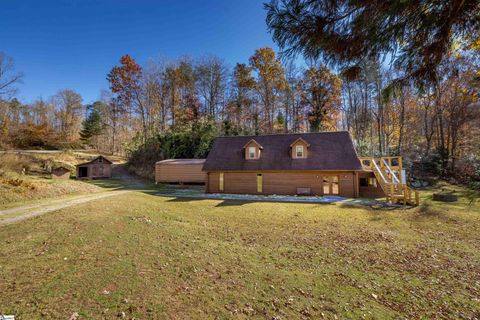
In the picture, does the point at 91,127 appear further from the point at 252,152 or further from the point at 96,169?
the point at 252,152

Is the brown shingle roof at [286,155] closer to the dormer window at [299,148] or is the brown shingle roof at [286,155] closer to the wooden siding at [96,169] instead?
the dormer window at [299,148]

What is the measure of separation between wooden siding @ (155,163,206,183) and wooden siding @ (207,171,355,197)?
4.19 metres

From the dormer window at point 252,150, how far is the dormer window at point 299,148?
2.93m

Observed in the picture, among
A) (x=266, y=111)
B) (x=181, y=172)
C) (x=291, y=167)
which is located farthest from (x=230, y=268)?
(x=266, y=111)

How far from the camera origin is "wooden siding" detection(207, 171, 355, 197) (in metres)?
16.7

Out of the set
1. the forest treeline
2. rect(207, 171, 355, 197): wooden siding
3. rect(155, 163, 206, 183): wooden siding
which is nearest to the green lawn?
rect(207, 171, 355, 197): wooden siding

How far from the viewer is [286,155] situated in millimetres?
18359

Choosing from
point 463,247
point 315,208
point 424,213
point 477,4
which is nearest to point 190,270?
point 477,4

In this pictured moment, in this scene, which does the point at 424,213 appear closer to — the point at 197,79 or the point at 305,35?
the point at 305,35

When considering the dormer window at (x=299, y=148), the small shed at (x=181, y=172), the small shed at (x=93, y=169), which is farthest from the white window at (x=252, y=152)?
the small shed at (x=93, y=169)

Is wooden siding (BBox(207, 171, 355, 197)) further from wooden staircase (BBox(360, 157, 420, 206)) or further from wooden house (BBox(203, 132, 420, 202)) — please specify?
wooden staircase (BBox(360, 157, 420, 206))

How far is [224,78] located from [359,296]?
1225 inches

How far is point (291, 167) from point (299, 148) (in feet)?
6.13

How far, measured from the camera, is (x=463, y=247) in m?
6.87
